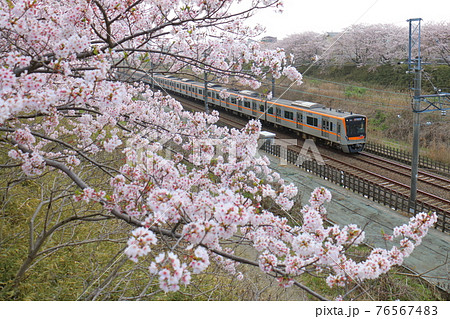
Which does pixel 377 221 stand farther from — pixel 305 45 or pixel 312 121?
Result: pixel 305 45

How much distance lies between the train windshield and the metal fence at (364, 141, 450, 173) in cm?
193

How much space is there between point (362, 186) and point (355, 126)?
16.2ft

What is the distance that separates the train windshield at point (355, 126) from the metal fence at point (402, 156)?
193 centimetres

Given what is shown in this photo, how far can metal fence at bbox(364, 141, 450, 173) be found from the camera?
15633 millimetres

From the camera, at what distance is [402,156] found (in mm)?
17312

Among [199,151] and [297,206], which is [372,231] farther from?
[199,151]

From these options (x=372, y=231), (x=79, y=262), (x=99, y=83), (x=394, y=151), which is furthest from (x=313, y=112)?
(x=99, y=83)

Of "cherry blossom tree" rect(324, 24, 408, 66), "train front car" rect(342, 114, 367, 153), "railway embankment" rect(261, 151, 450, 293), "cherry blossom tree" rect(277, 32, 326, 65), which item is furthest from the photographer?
"cherry blossom tree" rect(277, 32, 326, 65)

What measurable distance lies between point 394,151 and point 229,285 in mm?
14713

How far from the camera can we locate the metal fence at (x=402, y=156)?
1563cm

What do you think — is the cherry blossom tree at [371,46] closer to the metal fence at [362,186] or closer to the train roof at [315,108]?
the train roof at [315,108]

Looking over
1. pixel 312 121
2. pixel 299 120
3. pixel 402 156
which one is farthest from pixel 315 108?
pixel 402 156

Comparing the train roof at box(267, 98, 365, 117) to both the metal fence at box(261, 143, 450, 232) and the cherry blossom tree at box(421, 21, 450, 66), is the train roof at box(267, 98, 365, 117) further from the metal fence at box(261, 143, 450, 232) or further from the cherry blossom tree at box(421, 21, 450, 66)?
the cherry blossom tree at box(421, 21, 450, 66)

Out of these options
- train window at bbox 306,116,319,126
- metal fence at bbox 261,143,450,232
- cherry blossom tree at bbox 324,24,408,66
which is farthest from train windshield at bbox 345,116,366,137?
cherry blossom tree at bbox 324,24,408,66
